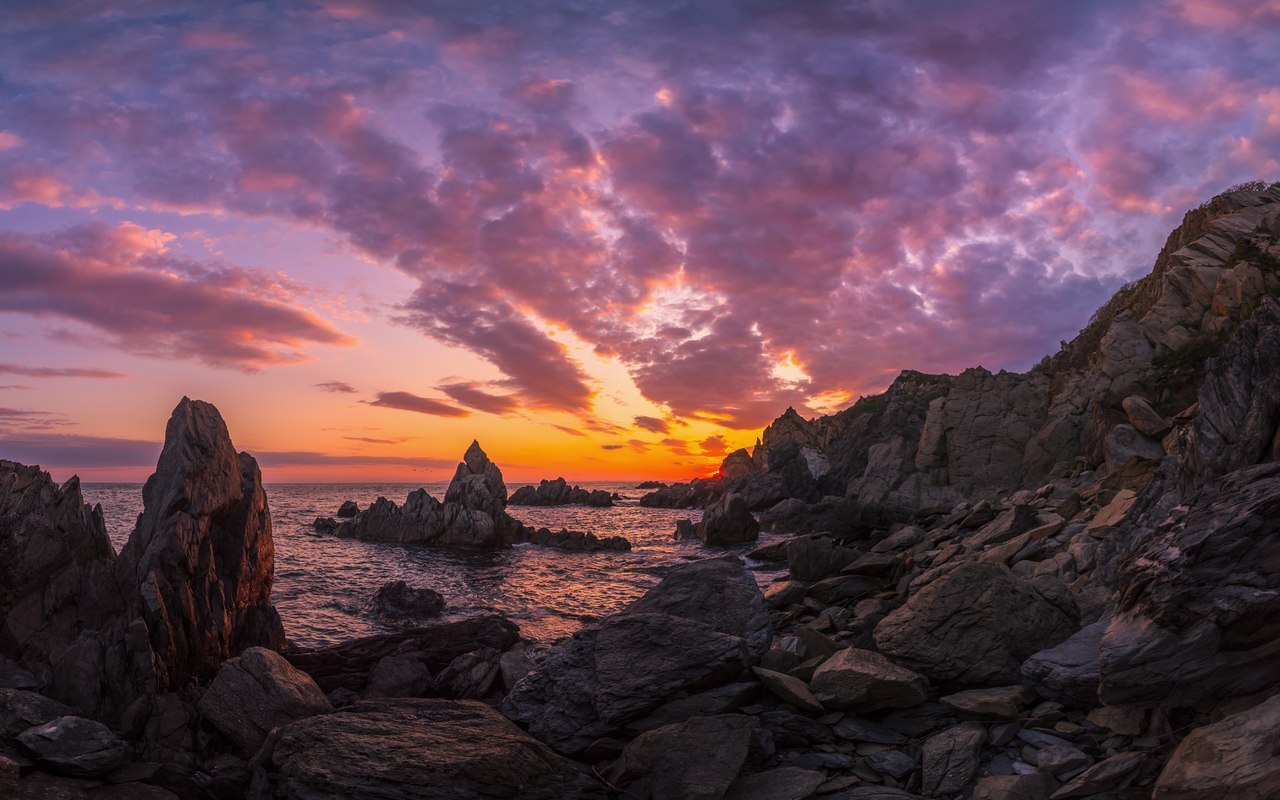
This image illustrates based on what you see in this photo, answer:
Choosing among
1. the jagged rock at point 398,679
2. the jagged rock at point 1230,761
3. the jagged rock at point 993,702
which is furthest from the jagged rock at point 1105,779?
the jagged rock at point 398,679

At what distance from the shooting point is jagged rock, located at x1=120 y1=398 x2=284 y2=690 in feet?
45.3

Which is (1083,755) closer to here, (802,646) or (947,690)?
(947,690)

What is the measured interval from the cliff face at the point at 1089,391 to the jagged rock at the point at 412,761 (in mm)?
16431

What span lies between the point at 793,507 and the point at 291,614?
139ft

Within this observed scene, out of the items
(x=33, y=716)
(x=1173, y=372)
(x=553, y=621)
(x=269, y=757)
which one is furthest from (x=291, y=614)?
(x=1173, y=372)

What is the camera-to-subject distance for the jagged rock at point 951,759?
7637 mm

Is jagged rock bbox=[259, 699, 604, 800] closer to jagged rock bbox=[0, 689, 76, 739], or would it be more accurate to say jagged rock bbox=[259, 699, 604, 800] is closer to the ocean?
jagged rock bbox=[0, 689, 76, 739]

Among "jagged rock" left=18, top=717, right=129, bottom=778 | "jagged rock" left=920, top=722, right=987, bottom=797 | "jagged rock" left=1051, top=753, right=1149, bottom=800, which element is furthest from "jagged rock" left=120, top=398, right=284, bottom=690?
"jagged rock" left=1051, top=753, right=1149, bottom=800

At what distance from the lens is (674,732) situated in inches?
339

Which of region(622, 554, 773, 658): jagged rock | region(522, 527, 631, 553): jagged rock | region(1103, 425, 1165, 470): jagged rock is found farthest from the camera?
region(522, 527, 631, 553): jagged rock

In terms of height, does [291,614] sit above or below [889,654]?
below

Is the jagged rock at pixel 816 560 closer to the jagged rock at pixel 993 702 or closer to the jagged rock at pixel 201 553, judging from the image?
the jagged rock at pixel 993 702

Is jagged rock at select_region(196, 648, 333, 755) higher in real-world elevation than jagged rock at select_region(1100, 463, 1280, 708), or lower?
lower

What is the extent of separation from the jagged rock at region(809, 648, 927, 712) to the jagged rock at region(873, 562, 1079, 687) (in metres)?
0.49
